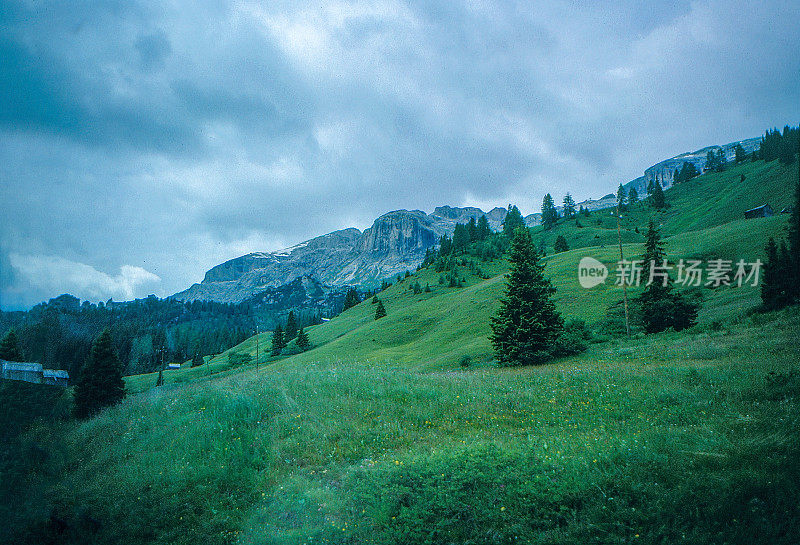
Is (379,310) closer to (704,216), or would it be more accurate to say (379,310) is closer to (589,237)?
(589,237)

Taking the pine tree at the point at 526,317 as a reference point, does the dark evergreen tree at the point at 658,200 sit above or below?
above

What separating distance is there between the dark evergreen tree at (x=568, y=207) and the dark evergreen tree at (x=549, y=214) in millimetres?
8522

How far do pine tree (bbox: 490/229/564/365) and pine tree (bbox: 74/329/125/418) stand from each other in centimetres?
3084

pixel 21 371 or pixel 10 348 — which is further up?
pixel 10 348

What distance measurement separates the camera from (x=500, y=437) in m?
9.23

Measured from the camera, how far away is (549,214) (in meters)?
171

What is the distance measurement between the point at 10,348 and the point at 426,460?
66.1 m

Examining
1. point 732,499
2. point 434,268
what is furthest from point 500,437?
point 434,268

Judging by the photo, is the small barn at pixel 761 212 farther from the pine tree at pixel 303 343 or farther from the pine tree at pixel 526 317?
the pine tree at pixel 303 343

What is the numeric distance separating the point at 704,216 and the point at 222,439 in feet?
468

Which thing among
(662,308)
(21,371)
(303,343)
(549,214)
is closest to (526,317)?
(662,308)

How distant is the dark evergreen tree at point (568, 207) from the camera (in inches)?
7028

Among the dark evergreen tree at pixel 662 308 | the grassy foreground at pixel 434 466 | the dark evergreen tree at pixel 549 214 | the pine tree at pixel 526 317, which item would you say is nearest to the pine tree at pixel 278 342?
the pine tree at pixel 526 317

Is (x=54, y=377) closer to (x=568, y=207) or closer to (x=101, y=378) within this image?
(x=101, y=378)
